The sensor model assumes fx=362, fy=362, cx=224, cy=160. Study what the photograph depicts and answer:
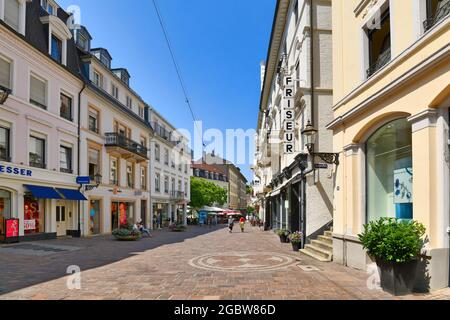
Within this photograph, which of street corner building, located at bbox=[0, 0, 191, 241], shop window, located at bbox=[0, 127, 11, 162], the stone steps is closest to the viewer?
the stone steps

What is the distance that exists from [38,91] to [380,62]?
1640 cm

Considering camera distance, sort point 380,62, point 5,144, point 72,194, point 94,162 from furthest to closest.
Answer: point 94,162 < point 72,194 < point 5,144 < point 380,62

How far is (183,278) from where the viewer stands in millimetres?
8594

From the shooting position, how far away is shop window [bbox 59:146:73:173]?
68.7 feet

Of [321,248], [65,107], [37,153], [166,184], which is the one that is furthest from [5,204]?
[166,184]

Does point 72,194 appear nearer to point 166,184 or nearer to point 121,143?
point 121,143

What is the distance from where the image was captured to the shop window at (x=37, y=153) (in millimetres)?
17984

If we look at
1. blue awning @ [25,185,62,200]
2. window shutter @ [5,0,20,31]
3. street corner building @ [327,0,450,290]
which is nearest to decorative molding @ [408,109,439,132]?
street corner building @ [327,0,450,290]

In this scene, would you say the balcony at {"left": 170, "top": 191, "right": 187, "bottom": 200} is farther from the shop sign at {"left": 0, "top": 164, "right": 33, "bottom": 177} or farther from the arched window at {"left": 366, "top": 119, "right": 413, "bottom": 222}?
the arched window at {"left": 366, "top": 119, "right": 413, "bottom": 222}

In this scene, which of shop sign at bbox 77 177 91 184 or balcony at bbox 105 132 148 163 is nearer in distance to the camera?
shop sign at bbox 77 177 91 184

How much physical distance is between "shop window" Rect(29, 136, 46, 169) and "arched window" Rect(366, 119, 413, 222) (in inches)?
616

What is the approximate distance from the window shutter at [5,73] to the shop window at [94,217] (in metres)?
10.3

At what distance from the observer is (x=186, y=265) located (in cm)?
1070

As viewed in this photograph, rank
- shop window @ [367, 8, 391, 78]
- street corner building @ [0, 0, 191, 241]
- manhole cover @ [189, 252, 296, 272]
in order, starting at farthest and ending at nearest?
street corner building @ [0, 0, 191, 241] → manhole cover @ [189, 252, 296, 272] → shop window @ [367, 8, 391, 78]
